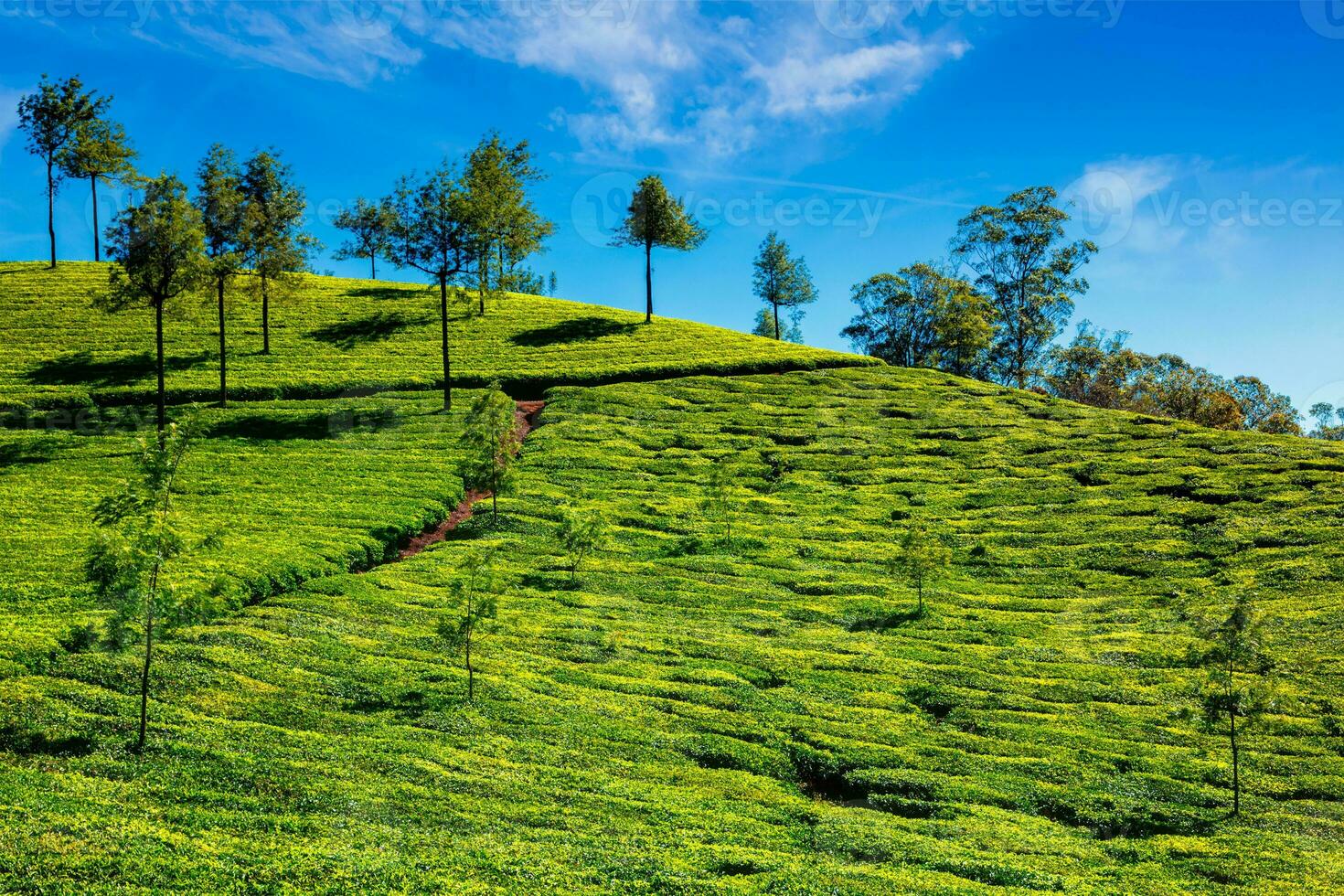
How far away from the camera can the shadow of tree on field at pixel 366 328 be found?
252 feet

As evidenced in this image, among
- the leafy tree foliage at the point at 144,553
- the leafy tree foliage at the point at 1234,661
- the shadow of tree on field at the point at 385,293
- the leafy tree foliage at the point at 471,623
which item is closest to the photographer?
the leafy tree foliage at the point at 144,553

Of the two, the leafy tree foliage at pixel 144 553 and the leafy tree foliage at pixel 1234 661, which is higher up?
the leafy tree foliage at pixel 144 553

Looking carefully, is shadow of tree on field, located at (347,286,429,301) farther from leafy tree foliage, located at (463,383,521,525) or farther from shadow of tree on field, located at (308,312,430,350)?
leafy tree foliage, located at (463,383,521,525)

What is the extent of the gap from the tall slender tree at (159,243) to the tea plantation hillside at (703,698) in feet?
34.4

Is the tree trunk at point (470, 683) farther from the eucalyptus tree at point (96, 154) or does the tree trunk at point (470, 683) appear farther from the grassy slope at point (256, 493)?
the eucalyptus tree at point (96, 154)

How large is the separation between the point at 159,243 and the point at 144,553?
131 feet

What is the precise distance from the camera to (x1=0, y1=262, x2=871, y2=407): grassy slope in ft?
211

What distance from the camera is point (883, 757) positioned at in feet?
82.0

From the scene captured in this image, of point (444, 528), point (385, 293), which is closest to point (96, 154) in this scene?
point (385, 293)

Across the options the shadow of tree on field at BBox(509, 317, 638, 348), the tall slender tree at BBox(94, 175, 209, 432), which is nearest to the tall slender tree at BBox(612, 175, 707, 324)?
the shadow of tree on field at BBox(509, 317, 638, 348)

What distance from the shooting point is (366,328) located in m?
80.3

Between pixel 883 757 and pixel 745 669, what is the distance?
6.68m

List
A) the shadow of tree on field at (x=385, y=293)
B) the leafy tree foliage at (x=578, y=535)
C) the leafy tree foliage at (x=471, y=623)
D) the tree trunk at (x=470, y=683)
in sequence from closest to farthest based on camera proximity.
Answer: the tree trunk at (x=470, y=683) < the leafy tree foliage at (x=471, y=623) < the leafy tree foliage at (x=578, y=535) < the shadow of tree on field at (x=385, y=293)

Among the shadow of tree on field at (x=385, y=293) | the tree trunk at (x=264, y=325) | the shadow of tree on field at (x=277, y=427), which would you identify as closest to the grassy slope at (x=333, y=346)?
the shadow of tree on field at (x=385, y=293)
